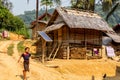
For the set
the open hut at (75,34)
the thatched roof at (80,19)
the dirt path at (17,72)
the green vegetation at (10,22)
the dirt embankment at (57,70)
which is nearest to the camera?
the dirt path at (17,72)

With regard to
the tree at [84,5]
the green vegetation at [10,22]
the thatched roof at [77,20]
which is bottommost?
the green vegetation at [10,22]

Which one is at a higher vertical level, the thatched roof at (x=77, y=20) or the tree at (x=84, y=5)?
the tree at (x=84, y=5)

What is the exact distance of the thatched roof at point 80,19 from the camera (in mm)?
27078

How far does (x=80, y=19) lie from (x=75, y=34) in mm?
1381

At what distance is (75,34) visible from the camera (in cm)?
2822

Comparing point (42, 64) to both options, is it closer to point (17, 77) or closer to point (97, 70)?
point (97, 70)

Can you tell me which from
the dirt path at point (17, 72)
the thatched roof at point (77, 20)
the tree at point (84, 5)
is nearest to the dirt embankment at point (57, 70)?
the dirt path at point (17, 72)

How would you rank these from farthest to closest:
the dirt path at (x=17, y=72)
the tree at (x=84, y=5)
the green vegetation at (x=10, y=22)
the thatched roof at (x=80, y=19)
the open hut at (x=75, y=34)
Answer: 1. the green vegetation at (x=10, y=22)
2. the tree at (x=84, y=5)
3. the open hut at (x=75, y=34)
4. the thatched roof at (x=80, y=19)
5. the dirt path at (x=17, y=72)

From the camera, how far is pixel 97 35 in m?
29.8

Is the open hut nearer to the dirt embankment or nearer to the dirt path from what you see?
the dirt embankment

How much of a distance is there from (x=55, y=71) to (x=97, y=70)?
4050mm

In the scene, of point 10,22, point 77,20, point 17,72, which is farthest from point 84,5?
point 17,72

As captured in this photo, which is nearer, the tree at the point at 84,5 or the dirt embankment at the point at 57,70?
the dirt embankment at the point at 57,70

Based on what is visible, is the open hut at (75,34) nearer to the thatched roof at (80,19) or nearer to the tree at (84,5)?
the thatched roof at (80,19)
